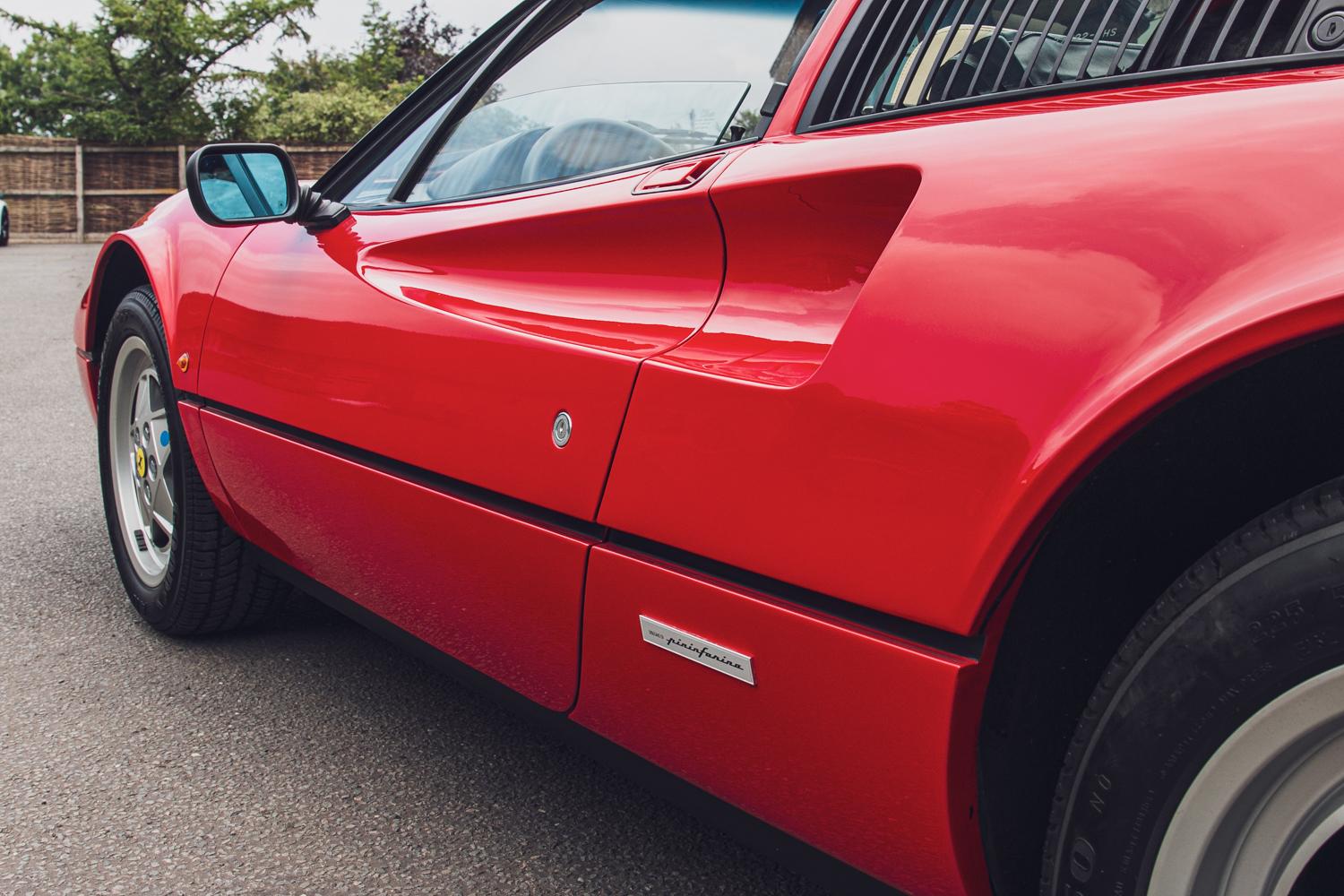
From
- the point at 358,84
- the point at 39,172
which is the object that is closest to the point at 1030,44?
the point at 39,172

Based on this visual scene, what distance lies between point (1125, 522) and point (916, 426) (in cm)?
23

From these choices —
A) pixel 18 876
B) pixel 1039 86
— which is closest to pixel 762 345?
pixel 1039 86

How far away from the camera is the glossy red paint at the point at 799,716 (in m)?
1.19

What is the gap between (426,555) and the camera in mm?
1903

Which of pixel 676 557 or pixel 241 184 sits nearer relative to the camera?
pixel 676 557

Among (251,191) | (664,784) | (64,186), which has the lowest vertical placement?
(64,186)

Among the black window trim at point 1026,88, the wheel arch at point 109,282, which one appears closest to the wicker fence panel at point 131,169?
the wheel arch at point 109,282

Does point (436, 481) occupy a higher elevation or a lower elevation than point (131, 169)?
higher

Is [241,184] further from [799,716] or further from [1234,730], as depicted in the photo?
[1234,730]

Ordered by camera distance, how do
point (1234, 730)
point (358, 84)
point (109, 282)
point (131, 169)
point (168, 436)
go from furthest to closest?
point (358, 84), point (131, 169), point (109, 282), point (168, 436), point (1234, 730)

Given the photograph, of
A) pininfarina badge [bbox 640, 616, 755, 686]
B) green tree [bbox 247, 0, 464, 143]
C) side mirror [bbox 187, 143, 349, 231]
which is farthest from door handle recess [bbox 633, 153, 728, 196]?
green tree [bbox 247, 0, 464, 143]

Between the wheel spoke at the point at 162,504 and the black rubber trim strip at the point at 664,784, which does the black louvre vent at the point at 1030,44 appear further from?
the wheel spoke at the point at 162,504

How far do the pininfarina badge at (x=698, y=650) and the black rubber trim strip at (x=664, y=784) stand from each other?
0.23 meters

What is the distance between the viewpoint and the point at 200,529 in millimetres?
2773
